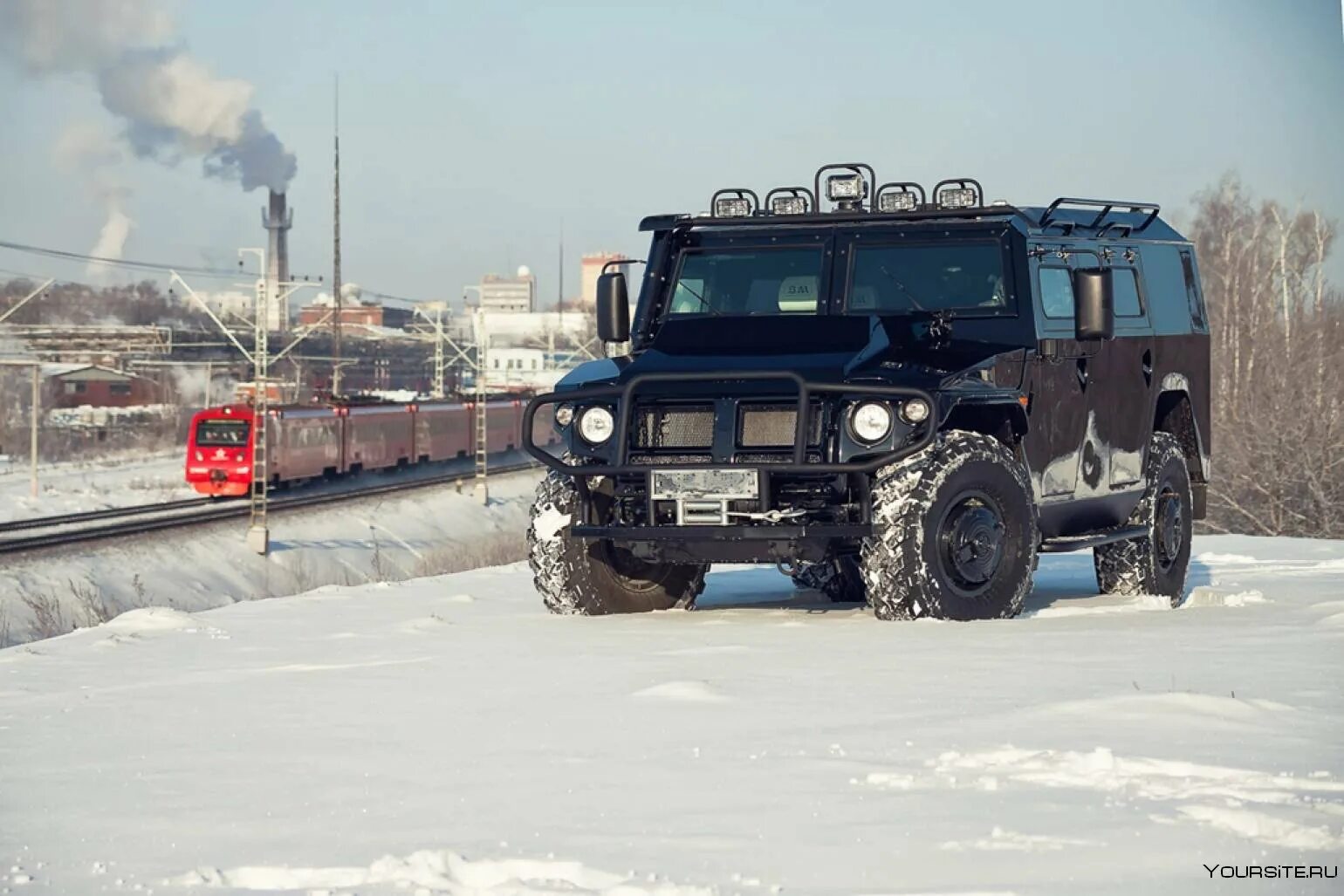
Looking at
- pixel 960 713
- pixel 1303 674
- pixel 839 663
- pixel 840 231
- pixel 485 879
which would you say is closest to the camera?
pixel 485 879

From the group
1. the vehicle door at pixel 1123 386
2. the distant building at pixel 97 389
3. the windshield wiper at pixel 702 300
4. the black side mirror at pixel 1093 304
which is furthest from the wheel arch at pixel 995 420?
the distant building at pixel 97 389

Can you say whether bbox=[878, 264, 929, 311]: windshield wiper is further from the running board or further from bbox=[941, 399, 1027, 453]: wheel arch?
the running board

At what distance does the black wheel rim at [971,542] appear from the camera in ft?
32.5

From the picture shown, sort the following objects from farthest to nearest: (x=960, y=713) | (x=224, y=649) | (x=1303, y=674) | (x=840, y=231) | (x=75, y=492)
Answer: (x=75, y=492) → (x=840, y=231) → (x=224, y=649) → (x=1303, y=674) → (x=960, y=713)

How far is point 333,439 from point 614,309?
4697cm

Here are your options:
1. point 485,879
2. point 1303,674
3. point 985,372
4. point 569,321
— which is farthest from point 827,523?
point 569,321

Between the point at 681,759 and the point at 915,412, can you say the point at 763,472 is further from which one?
the point at 681,759

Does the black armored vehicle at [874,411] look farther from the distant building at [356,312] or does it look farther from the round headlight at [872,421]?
the distant building at [356,312]

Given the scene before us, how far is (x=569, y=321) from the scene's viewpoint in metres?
144

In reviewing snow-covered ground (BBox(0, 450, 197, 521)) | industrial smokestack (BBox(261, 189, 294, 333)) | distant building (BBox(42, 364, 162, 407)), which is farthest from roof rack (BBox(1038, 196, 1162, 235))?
industrial smokestack (BBox(261, 189, 294, 333))

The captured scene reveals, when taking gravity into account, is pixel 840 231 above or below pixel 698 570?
above

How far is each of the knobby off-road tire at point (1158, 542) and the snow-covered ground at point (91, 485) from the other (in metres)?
35.8

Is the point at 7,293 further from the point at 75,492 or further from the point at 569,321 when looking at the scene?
the point at 569,321

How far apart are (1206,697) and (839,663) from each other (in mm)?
1851
